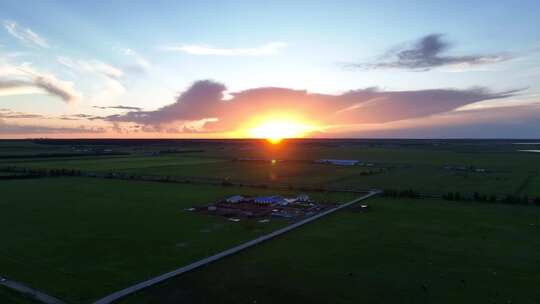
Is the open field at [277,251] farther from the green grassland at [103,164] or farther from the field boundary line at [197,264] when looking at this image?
the green grassland at [103,164]

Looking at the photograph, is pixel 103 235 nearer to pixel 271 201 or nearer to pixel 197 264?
pixel 197 264

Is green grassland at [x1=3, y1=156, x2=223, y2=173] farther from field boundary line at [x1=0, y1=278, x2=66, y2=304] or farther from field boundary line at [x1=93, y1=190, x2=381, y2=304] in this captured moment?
field boundary line at [x1=0, y1=278, x2=66, y2=304]

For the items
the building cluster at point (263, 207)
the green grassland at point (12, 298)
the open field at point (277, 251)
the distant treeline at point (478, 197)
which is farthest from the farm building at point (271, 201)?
the green grassland at point (12, 298)

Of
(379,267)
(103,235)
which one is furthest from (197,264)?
(379,267)

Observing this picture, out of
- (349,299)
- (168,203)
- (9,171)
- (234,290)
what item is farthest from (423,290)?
(9,171)

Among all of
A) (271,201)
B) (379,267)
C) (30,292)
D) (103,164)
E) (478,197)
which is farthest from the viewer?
(103,164)
